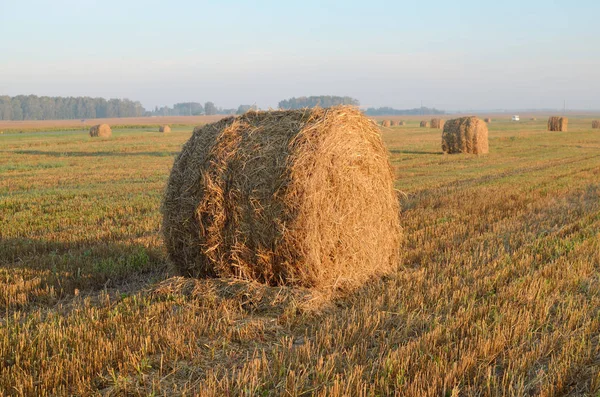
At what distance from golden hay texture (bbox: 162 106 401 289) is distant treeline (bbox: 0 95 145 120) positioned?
6845 inches

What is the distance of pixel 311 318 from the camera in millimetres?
5680

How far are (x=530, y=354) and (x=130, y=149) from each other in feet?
95.8

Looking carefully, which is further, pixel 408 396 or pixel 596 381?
pixel 596 381

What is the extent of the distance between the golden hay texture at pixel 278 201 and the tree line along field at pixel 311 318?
0.35 metres

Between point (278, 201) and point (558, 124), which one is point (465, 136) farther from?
point (558, 124)

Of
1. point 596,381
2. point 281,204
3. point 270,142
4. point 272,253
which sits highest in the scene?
point 270,142

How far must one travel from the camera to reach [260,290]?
6.21 meters

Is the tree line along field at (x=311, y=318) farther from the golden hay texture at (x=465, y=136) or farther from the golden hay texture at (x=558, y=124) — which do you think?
the golden hay texture at (x=558, y=124)

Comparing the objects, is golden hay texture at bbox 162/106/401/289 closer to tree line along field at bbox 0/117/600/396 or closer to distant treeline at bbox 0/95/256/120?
tree line along field at bbox 0/117/600/396

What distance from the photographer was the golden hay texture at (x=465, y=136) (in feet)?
86.5

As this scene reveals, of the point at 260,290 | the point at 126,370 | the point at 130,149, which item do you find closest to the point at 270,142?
the point at 260,290

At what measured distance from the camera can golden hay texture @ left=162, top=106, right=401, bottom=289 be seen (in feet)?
20.8

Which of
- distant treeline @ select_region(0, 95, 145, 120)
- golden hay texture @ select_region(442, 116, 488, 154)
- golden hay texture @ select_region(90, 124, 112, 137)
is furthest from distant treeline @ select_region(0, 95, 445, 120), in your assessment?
golden hay texture @ select_region(442, 116, 488, 154)

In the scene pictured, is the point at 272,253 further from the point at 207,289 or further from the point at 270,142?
the point at 270,142
